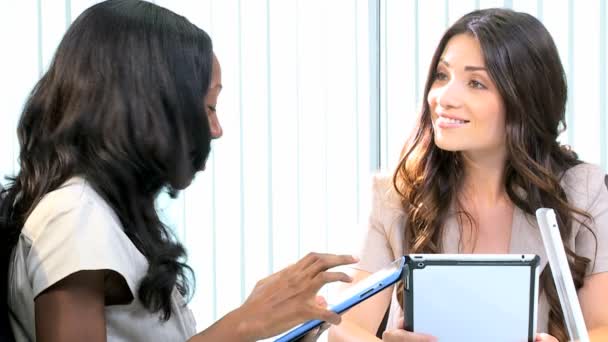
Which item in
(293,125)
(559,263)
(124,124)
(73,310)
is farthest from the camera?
(293,125)

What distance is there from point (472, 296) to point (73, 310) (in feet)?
2.18

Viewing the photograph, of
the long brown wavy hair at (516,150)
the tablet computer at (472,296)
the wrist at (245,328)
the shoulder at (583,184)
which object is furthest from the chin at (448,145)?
the wrist at (245,328)

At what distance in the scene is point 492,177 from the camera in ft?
6.97

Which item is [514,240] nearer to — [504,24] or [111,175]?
[504,24]

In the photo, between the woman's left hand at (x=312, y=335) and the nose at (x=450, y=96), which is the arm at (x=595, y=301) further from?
the woman's left hand at (x=312, y=335)

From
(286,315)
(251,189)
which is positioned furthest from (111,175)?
(251,189)

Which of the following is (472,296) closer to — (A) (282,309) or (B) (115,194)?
(A) (282,309)

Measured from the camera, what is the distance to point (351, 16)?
11.1 feet

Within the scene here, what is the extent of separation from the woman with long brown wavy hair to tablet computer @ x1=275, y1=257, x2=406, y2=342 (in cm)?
54

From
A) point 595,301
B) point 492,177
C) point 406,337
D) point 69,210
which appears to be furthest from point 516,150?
point 69,210

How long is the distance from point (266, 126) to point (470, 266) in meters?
1.94

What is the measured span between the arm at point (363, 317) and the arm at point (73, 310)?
822 millimetres

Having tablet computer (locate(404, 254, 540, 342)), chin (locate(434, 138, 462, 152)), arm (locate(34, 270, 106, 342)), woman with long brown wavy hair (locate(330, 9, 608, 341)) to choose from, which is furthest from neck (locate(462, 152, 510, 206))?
arm (locate(34, 270, 106, 342))

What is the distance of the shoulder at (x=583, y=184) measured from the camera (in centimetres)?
205
